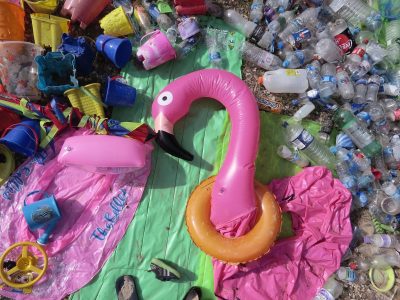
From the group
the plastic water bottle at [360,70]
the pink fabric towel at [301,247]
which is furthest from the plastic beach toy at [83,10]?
the plastic water bottle at [360,70]

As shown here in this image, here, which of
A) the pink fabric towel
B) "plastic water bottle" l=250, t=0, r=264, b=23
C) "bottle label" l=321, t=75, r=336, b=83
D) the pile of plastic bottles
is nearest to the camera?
the pink fabric towel

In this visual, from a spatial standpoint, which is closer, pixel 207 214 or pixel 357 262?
pixel 207 214

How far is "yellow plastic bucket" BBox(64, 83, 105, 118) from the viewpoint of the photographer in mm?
3664

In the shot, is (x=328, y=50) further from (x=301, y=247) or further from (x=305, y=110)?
(x=301, y=247)

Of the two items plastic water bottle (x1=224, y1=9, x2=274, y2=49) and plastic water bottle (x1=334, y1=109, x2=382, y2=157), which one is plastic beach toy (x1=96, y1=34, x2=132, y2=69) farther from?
plastic water bottle (x1=334, y1=109, x2=382, y2=157)

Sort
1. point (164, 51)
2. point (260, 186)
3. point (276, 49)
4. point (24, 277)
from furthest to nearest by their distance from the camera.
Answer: point (276, 49)
point (164, 51)
point (260, 186)
point (24, 277)

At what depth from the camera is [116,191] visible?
3688 mm

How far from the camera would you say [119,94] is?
375 cm

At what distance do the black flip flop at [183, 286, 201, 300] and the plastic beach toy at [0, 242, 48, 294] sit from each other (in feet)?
3.93

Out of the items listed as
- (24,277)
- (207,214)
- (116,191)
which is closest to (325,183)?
(207,214)

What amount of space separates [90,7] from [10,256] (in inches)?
94.7

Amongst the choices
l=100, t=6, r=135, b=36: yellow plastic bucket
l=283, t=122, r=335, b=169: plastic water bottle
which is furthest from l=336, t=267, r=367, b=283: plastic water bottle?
l=100, t=6, r=135, b=36: yellow plastic bucket

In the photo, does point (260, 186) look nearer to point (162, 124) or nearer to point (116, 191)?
point (162, 124)

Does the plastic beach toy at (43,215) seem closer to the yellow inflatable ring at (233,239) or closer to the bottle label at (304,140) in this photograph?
the yellow inflatable ring at (233,239)
